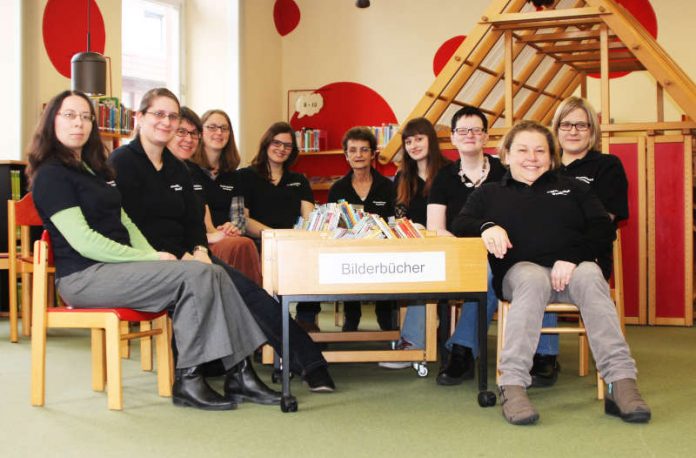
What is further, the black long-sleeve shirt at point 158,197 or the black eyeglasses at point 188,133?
the black eyeglasses at point 188,133

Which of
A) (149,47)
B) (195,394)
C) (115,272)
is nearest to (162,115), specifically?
(115,272)

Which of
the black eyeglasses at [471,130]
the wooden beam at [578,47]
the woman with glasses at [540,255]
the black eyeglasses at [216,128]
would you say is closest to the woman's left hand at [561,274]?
the woman with glasses at [540,255]

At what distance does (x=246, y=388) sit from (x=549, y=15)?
351 centimetres

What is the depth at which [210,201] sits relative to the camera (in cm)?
477

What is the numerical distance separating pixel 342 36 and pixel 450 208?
563 cm

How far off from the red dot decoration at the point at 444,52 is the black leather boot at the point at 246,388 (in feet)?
20.2

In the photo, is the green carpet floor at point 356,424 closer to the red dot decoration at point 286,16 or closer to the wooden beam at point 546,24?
the wooden beam at point 546,24

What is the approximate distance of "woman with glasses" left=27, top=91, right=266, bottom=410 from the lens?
10.1 ft

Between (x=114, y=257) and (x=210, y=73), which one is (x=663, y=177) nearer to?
(x=114, y=257)

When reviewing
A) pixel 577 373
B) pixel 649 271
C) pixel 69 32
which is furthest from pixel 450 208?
pixel 69 32

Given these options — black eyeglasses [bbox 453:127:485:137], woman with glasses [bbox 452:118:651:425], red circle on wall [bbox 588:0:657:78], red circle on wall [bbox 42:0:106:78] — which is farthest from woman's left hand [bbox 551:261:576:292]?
red circle on wall [bbox 588:0:657:78]

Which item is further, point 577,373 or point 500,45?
point 500,45

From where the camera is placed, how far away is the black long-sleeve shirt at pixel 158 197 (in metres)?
3.53

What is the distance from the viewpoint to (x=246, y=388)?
321 cm
